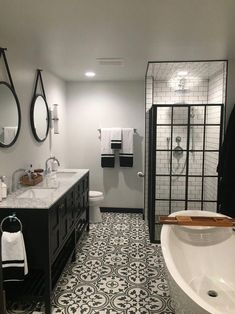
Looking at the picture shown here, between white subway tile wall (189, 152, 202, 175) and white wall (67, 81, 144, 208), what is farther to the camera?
white wall (67, 81, 144, 208)

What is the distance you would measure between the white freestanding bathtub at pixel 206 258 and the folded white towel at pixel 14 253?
112 centimetres

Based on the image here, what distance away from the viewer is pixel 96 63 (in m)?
3.33

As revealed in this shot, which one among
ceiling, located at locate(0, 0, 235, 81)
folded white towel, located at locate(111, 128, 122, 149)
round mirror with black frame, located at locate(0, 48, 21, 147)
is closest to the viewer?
ceiling, located at locate(0, 0, 235, 81)

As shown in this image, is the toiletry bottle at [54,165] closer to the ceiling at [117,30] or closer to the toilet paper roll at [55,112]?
the toilet paper roll at [55,112]

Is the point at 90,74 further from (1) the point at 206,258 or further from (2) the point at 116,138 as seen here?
(1) the point at 206,258

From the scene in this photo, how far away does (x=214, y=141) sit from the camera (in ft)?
11.4

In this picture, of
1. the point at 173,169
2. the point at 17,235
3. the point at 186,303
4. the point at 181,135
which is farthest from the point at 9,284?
the point at 181,135

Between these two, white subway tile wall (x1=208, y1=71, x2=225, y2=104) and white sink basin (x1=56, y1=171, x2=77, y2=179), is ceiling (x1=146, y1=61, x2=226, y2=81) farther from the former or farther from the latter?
white sink basin (x1=56, y1=171, x2=77, y2=179)

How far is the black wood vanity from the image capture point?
2.11 meters

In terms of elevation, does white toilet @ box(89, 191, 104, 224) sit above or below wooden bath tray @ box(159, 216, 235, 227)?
below

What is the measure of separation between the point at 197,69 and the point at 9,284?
3.44 meters

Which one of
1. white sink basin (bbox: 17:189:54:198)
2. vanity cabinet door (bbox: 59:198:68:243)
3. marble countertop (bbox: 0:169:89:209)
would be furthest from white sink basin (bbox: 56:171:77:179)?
vanity cabinet door (bbox: 59:198:68:243)

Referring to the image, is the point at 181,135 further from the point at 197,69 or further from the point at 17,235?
the point at 17,235

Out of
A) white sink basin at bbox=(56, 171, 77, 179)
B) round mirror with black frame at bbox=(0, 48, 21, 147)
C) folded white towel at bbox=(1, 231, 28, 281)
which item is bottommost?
folded white towel at bbox=(1, 231, 28, 281)
